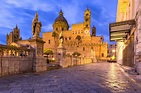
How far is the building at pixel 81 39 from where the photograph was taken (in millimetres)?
68938

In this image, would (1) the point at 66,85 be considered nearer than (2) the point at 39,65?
Yes

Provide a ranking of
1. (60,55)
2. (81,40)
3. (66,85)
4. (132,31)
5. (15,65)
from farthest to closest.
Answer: (81,40) < (60,55) < (132,31) < (15,65) < (66,85)

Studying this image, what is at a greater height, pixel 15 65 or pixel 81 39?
pixel 81 39

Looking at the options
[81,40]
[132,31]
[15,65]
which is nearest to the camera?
[15,65]

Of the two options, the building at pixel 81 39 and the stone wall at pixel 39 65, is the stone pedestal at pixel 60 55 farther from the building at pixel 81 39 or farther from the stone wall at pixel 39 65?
the building at pixel 81 39

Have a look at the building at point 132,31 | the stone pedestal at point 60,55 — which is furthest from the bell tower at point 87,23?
the stone pedestal at point 60,55

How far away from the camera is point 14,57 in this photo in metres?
9.01

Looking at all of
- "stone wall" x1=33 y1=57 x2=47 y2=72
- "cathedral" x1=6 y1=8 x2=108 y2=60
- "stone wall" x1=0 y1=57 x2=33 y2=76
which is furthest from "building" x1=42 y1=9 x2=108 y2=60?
"stone wall" x1=0 y1=57 x2=33 y2=76

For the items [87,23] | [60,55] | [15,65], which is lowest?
[15,65]

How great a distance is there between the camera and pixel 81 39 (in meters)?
74.1

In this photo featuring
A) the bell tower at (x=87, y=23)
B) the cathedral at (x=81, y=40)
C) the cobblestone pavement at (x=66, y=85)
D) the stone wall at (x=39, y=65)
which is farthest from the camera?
the bell tower at (x=87, y=23)

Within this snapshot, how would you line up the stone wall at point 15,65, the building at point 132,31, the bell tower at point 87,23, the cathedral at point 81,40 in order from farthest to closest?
the bell tower at point 87,23 → the cathedral at point 81,40 → the building at point 132,31 → the stone wall at point 15,65

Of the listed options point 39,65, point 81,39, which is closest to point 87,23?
point 81,39

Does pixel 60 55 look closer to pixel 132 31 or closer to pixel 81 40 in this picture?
pixel 132 31
